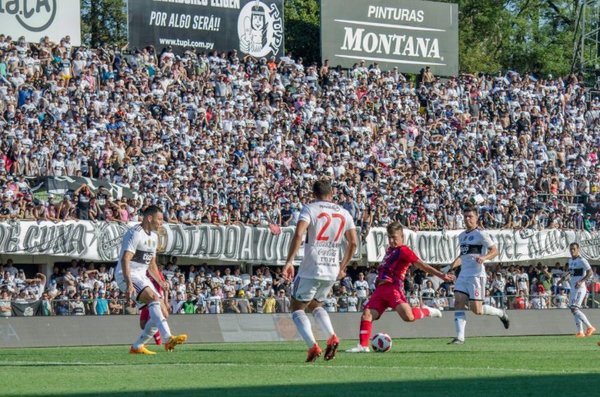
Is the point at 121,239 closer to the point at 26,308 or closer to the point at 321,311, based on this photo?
the point at 26,308

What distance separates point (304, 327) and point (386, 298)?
378cm

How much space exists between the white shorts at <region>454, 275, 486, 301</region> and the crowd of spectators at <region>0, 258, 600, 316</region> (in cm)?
818

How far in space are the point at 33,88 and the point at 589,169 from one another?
23220 mm

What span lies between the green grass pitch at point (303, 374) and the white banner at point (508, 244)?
21.6 meters

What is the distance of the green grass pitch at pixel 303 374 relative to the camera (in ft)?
40.6

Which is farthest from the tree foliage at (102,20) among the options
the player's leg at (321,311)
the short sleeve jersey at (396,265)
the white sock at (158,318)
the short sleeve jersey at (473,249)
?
the player's leg at (321,311)

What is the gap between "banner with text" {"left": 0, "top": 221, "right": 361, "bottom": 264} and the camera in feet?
113

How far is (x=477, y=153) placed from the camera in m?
49.6

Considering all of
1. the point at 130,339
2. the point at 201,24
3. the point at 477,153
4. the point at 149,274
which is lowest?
the point at 130,339

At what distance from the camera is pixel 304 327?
16328mm

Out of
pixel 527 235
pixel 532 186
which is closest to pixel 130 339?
pixel 527 235

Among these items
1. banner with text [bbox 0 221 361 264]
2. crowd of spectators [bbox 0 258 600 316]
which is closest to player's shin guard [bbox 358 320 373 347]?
crowd of spectators [bbox 0 258 600 316]

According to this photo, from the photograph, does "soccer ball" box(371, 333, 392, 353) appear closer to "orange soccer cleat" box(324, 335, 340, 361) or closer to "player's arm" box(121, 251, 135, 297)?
"orange soccer cleat" box(324, 335, 340, 361)

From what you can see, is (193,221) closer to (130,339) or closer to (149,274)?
(130,339)
